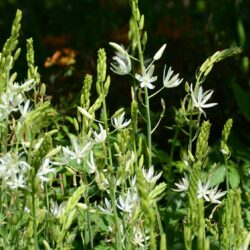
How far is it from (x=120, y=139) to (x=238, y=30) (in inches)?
133

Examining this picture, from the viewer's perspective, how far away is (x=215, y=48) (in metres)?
4.47

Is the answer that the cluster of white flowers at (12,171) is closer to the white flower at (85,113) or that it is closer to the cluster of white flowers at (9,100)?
the cluster of white flowers at (9,100)

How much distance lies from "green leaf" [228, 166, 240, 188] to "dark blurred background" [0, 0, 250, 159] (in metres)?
0.21

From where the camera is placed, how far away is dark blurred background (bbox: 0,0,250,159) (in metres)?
4.07

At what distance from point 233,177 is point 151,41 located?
2501 mm

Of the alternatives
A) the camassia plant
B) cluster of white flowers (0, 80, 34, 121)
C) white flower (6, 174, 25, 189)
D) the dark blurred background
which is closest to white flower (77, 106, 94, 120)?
the camassia plant

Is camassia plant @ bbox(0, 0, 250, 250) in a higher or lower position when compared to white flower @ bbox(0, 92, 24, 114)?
lower

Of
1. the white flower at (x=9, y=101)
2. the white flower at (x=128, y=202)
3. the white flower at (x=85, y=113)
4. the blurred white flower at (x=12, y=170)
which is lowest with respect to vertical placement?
the white flower at (x=128, y=202)

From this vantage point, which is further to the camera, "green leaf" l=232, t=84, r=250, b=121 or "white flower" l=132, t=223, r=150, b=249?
"green leaf" l=232, t=84, r=250, b=121

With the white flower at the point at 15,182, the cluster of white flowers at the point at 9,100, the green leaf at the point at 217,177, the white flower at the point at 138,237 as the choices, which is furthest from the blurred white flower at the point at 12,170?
the green leaf at the point at 217,177

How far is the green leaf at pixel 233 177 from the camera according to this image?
9.05 feet

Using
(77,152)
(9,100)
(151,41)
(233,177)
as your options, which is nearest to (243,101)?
(233,177)

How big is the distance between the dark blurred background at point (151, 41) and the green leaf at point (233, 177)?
21cm

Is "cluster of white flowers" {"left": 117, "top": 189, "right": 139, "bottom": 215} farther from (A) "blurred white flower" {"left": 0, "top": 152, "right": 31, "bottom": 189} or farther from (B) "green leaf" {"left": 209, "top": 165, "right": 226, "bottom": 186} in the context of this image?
(B) "green leaf" {"left": 209, "top": 165, "right": 226, "bottom": 186}
